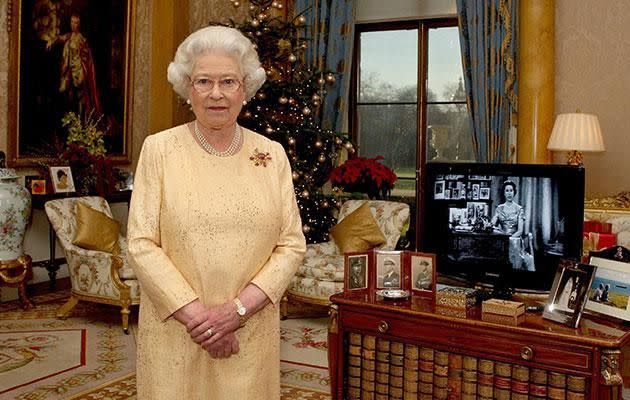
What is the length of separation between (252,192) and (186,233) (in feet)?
0.71

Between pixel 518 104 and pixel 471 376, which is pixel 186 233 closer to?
pixel 471 376

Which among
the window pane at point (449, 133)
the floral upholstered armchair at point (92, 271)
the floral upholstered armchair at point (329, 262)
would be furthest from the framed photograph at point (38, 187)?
the window pane at point (449, 133)

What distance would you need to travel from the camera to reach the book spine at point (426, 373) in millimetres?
3051

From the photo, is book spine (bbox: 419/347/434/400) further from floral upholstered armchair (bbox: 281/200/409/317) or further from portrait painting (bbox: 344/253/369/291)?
floral upholstered armchair (bbox: 281/200/409/317)

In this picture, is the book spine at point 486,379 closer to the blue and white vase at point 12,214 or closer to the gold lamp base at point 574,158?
the gold lamp base at point 574,158

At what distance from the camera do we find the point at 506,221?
322 centimetres

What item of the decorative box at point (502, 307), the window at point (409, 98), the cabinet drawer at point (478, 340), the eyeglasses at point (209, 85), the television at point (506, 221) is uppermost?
the window at point (409, 98)

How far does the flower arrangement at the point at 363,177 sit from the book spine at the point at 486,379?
386 cm

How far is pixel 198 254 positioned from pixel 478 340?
58.4 inches

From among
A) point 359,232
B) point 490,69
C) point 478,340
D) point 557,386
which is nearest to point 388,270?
point 478,340

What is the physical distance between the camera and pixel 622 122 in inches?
255

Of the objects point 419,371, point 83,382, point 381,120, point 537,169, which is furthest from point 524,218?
point 381,120

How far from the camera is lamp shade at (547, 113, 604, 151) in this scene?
5820mm

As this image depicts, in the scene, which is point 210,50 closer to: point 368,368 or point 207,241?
point 207,241
